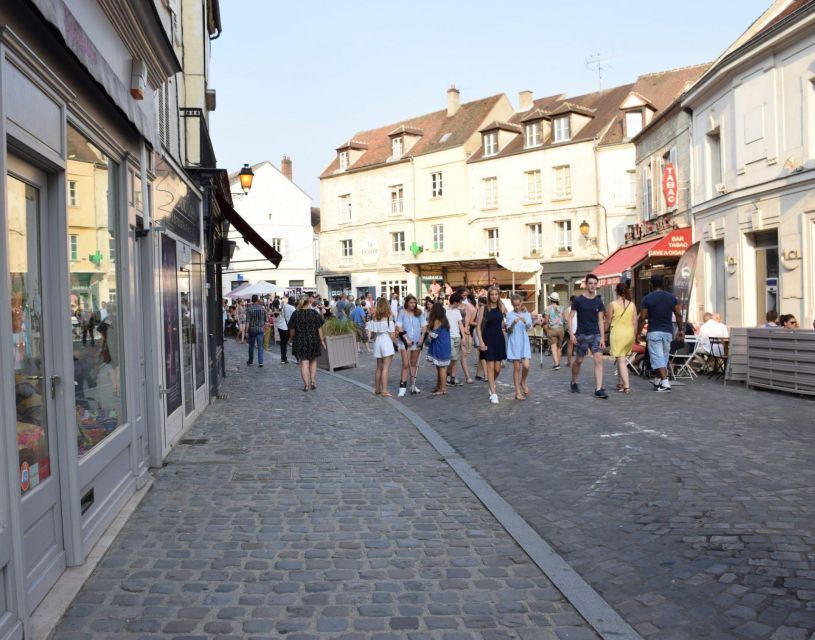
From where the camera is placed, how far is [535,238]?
4025 cm

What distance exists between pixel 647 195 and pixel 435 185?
20067 millimetres

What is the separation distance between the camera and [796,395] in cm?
1167

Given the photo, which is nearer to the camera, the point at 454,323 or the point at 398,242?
the point at 454,323

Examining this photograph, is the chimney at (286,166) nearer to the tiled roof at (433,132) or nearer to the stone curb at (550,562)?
the tiled roof at (433,132)

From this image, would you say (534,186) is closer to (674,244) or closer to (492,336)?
(674,244)

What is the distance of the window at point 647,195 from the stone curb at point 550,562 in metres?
19.9

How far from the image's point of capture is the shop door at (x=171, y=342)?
804 centimetres

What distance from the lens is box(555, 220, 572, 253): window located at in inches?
1523

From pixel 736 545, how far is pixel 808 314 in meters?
12.7

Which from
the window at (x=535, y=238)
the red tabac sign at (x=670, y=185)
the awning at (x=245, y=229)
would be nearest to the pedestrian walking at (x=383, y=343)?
the awning at (x=245, y=229)

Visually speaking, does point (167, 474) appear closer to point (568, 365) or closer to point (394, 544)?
point (394, 544)

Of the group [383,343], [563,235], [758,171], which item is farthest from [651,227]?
[383,343]

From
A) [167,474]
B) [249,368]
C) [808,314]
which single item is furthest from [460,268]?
[167,474]

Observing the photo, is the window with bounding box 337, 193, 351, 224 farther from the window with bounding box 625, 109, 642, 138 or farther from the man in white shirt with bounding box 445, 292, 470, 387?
the man in white shirt with bounding box 445, 292, 470, 387
